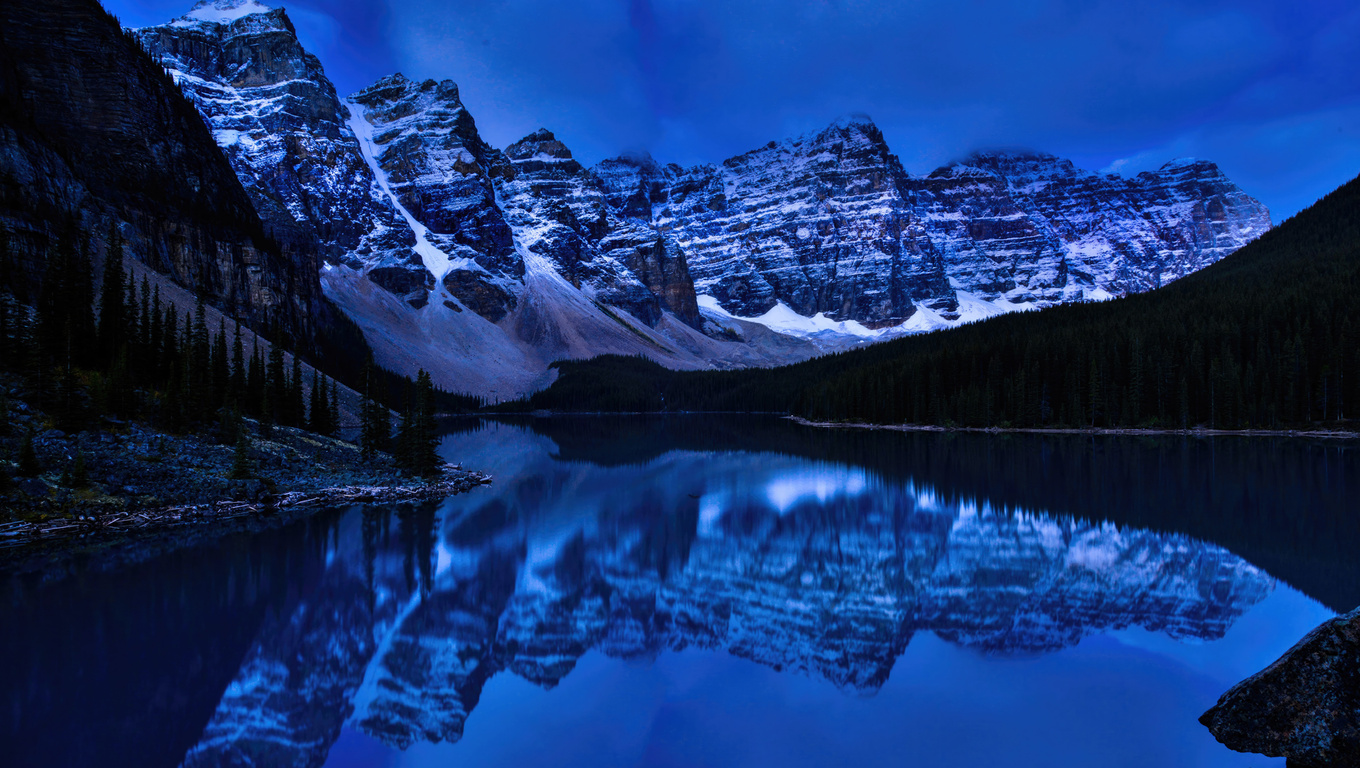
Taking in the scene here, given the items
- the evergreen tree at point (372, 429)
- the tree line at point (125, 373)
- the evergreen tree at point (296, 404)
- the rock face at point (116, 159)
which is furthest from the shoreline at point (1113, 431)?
the rock face at point (116, 159)

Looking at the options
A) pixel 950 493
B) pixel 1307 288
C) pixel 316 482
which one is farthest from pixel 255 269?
pixel 1307 288

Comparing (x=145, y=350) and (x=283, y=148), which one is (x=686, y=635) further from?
(x=283, y=148)

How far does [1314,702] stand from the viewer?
637 centimetres

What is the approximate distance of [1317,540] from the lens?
1791 centimetres

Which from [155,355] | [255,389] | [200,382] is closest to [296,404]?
[255,389]

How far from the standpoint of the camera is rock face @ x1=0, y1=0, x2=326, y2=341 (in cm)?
4912

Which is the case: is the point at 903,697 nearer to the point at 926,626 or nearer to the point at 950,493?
the point at 926,626

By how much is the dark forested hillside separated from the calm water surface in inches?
1513

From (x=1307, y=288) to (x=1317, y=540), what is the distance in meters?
59.3

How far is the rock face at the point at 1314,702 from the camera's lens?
6184 millimetres

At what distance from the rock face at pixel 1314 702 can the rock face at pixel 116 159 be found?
53081 mm

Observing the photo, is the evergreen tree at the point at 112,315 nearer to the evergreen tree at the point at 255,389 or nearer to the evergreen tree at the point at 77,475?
the evergreen tree at the point at 255,389

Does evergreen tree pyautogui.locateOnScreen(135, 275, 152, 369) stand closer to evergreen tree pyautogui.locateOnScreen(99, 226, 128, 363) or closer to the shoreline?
evergreen tree pyautogui.locateOnScreen(99, 226, 128, 363)

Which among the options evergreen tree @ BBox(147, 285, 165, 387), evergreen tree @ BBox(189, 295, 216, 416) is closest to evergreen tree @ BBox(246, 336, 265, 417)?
evergreen tree @ BBox(189, 295, 216, 416)
